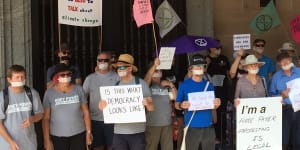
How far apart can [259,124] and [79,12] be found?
303 cm

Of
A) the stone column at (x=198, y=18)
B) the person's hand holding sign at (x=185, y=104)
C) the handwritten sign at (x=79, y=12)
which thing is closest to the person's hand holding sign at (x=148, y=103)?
the person's hand holding sign at (x=185, y=104)

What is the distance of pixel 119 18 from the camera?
9.09m

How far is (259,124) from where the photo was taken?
6.55 meters

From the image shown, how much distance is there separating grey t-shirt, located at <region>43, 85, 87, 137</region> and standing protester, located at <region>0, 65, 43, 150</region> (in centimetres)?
33

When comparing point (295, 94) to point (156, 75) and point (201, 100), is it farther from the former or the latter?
point (156, 75)

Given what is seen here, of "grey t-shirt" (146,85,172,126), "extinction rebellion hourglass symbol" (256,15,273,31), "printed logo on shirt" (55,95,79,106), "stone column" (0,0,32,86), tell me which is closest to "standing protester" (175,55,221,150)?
"grey t-shirt" (146,85,172,126)

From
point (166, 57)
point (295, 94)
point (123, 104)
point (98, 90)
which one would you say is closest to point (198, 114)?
point (123, 104)

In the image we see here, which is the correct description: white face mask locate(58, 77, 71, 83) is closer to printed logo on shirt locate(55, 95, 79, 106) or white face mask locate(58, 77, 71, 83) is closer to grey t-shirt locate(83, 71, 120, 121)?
printed logo on shirt locate(55, 95, 79, 106)

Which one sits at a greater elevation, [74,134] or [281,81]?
[281,81]

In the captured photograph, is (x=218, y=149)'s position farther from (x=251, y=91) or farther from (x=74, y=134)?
(x=74, y=134)

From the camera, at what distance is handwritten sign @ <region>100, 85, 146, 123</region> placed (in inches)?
236

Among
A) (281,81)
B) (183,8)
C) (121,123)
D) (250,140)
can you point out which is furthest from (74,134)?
(183,8)

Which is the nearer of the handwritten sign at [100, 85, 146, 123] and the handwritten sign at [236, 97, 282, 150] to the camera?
the handwritten sign at [100, 85, 146, 123]

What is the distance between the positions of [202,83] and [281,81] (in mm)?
1352
